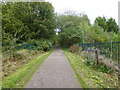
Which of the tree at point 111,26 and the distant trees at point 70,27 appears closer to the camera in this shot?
the distant trees at point 70,27

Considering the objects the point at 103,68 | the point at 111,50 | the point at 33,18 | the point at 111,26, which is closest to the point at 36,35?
the point at 33,18

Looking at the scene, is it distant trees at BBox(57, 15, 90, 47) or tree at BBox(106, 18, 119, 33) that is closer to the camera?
distant trees at BBox(57, 15, 90, 47)

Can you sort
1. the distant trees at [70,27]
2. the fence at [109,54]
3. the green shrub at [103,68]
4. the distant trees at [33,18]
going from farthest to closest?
1. the distant trees at [70,27]
2. the distant trees at [33,18]
3. the green shrub at [103,68]
4. the fence at [109,54]

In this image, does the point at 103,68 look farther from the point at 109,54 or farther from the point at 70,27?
the point at 70,27

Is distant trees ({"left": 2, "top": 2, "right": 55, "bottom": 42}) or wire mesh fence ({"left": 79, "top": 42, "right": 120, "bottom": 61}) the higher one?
distant trees ({"left": 2, "top": 2, "right": 55, "bottom": 42})

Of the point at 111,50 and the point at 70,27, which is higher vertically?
the point at 70,27

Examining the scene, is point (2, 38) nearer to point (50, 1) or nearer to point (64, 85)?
point (64, 85)

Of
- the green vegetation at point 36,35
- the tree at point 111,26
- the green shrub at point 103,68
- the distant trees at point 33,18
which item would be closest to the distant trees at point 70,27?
the green vegetation at point 36,35

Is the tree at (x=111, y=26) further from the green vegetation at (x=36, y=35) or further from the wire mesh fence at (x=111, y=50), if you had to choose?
the wire mesh fence at (x=111, y=50)

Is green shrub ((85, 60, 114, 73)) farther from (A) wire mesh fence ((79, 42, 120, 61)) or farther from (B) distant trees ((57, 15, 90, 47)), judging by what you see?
(B) distant trees ((57, 15, 90, 47))

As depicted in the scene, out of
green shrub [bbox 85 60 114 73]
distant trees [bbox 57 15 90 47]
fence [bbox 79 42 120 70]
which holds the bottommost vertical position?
green shrub [bbox 85 60 114 73]

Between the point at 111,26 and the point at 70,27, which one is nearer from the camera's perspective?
the point at 70,27

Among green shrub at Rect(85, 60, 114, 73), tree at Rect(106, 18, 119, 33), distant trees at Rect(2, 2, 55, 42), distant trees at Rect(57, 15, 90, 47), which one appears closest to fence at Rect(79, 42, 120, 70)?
green shrub at Rect(85, 60, 114, 73)

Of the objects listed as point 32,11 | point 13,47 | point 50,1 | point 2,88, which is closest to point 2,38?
point 13,47
